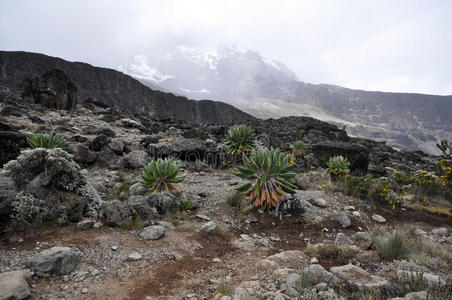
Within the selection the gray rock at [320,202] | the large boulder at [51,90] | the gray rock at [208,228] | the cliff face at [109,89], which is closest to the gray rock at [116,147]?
the gray rock at [208,228]

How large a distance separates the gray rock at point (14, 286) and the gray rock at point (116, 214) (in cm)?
147

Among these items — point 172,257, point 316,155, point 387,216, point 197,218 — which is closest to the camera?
point 172,257

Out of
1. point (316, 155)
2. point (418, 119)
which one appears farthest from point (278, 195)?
point (418, 119)

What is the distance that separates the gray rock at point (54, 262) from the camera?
7.54 feet

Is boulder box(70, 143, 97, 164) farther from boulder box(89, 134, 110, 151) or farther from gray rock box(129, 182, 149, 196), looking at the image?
gray rock box(129, 182, 149, 196)

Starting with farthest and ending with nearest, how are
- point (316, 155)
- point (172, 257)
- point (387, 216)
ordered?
point (316, 155)
point (387, 216)
point (172, 257)

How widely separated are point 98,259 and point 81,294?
569 mm

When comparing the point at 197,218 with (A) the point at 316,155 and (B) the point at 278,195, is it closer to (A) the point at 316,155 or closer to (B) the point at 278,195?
(B) the point at 278,195

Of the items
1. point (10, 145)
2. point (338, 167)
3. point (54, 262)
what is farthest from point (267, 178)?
point (10, 145)

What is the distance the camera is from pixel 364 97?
147250 mm

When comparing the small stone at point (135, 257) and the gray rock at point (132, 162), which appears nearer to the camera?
the small stone at point (135, 257)

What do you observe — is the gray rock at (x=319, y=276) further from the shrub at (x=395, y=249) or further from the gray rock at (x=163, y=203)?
the gray rock at (x=163, y=203)

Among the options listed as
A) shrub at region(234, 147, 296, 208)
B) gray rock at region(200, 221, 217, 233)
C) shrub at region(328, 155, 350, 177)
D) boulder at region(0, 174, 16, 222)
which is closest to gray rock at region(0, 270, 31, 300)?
boulder at region(0, 174, 16, 222)

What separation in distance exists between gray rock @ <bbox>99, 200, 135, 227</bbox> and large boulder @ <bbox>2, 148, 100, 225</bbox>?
18 centimetres
